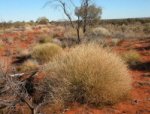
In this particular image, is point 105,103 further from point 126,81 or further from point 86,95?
point 126,81

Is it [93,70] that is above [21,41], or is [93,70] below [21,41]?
above

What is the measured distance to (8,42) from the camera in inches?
875

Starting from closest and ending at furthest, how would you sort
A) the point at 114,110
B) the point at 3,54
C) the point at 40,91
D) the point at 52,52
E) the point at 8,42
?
the point at 114,110
the point at 40,91
the point at 52,52
the point at 3,54
the point at 8,42

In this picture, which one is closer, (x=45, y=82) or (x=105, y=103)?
(x=105, y=103)

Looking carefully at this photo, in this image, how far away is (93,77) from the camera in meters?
6.57

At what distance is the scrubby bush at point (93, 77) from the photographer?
21.3 ft

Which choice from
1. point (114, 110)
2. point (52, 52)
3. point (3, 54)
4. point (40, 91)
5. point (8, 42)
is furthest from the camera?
point (8, 42)

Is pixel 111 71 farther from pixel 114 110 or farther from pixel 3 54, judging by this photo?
pixel 3 54

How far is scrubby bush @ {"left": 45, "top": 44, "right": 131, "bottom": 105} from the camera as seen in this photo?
6.49 meters

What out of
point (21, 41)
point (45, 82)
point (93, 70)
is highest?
point (93, 70)

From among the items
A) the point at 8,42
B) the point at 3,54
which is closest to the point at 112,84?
the point at 3,54

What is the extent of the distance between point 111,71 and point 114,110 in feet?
3.42

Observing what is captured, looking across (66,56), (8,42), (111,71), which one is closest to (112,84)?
(111,71)

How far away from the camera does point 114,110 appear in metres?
6.17
